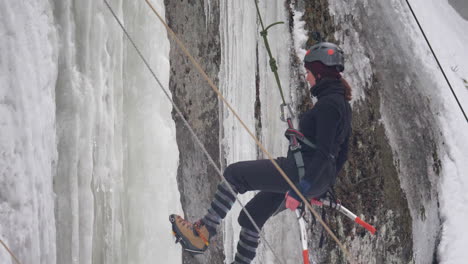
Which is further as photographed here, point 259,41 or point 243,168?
point 259,41

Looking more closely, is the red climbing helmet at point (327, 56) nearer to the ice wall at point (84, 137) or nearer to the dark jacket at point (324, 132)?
the dark jacket at point (324, 132)

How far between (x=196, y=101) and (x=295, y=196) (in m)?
1.69

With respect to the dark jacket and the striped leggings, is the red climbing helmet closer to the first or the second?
the dark jacket

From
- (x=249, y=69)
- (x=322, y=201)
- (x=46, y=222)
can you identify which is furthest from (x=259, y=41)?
(x=46, y=222)

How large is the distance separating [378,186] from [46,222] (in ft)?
12.5

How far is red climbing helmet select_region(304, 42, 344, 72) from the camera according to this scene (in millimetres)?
3398

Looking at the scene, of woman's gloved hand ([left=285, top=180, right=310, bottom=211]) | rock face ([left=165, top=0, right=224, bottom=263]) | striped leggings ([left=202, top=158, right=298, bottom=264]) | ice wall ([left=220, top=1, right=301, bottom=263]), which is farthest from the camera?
ice wall ([left=220, top=1, right=301, bottom=263])

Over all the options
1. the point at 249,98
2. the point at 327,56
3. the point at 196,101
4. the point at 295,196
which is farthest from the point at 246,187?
the point at 249,98

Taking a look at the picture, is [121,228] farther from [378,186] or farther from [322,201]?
[378,186]

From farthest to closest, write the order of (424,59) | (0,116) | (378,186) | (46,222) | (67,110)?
(424,59) → (378,186) → (67,110) → (46,222) → (0,116)

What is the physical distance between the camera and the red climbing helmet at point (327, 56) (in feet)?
11.1

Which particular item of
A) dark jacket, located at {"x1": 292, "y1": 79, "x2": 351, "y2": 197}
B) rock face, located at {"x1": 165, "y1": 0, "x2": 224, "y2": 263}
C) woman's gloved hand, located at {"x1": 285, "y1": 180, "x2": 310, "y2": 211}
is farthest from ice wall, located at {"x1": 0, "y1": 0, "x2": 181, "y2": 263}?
dark jacket, located at {"x1": 292, "y1": 79, "x2": 351, "y2": 197}

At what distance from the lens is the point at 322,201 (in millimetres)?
3662

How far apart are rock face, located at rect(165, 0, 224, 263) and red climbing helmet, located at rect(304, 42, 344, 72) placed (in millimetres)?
1330
